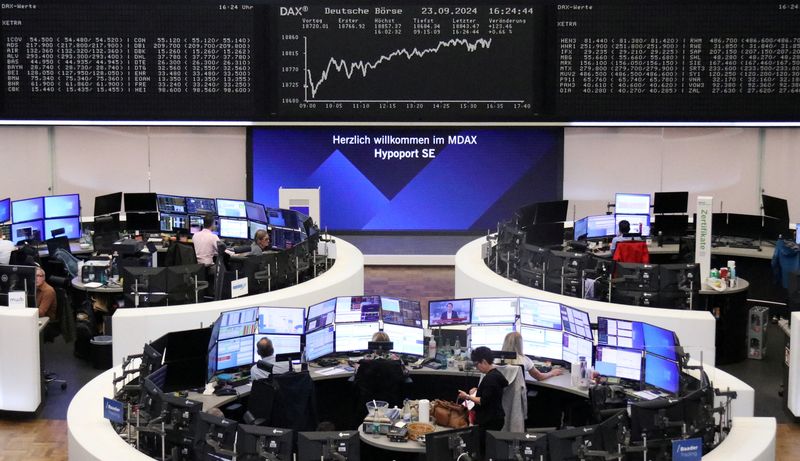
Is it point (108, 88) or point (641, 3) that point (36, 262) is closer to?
point (108, 88)

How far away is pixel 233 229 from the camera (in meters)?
14.6

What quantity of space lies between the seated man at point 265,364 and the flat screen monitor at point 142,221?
6.05 metres

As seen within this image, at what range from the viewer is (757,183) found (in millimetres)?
16391

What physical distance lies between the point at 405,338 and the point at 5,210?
638 cm

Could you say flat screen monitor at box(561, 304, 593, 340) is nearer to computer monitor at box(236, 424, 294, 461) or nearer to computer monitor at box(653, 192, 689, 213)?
computer monitor at box(236, 424, 294, 461)

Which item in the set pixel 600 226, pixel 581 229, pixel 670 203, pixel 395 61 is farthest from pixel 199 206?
pixel 670 203

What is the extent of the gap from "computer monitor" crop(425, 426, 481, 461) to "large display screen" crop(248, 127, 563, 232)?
960 cm

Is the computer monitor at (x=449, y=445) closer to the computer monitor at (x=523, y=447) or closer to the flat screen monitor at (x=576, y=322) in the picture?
the computer monitor at (x=523, y=447)

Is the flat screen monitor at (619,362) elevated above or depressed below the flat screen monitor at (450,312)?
Answer: below

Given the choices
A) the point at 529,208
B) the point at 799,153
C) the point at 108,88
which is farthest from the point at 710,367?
the point at 108,88

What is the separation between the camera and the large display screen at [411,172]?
16594 mm

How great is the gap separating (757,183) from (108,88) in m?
8.98

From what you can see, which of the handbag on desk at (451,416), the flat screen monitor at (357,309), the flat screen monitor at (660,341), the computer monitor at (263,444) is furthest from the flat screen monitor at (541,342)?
the computer monitor at (263,444)

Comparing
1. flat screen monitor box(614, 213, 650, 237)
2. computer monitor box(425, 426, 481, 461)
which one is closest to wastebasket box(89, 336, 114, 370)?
computer monitor box(425, 426, 481, 461)
